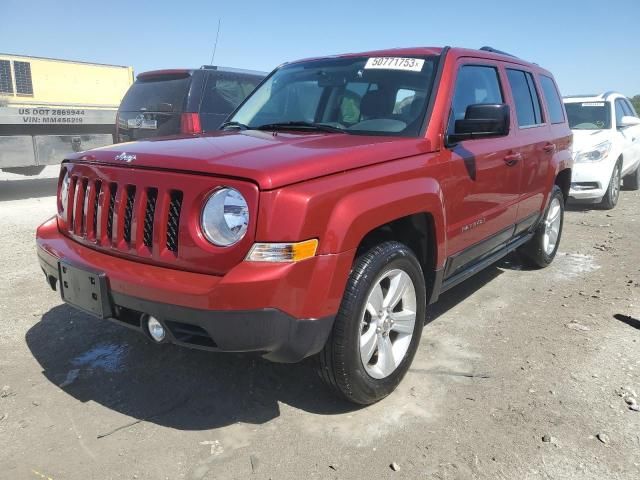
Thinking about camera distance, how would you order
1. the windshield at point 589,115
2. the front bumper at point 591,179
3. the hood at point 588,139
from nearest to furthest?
the front bumper at point 591,179 → the hood at point 588,139 → the windshield at point 589,115

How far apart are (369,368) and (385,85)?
1.76 meters

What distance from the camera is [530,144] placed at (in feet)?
14.1

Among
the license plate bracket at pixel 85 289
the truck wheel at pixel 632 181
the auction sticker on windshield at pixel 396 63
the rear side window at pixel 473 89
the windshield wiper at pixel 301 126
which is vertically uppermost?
the auction sticker on windshield at pixel 396 63

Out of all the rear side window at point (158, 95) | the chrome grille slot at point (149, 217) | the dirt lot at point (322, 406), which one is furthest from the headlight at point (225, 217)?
the rear side window at point (158, 95)

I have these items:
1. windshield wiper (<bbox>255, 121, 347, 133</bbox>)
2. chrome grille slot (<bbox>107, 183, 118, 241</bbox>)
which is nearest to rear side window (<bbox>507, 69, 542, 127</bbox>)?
windshield wiper (<bbox>255, 121, 347, 133</bbox>)

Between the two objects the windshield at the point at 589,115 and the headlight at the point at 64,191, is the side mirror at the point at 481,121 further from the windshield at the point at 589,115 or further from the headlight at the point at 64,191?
the windshield at the point at 589,115

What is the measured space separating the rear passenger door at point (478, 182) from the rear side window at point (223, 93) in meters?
3.87

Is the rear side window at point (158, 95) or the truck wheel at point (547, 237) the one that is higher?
the rear side window at point (158, 95)

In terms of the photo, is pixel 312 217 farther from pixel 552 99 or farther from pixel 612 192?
pixel 612 192

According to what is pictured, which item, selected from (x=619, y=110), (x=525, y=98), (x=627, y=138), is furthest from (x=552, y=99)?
(x=619, y=110)

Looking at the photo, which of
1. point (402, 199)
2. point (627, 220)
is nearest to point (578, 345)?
point (402, 199)

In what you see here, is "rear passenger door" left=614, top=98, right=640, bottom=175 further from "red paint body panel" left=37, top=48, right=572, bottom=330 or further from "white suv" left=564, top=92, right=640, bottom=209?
"red paint body panel" left=37, top=48, right=572, bottom=330

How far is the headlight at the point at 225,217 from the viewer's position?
2238mm

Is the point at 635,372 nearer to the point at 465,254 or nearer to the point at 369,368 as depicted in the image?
the point at 465,254
